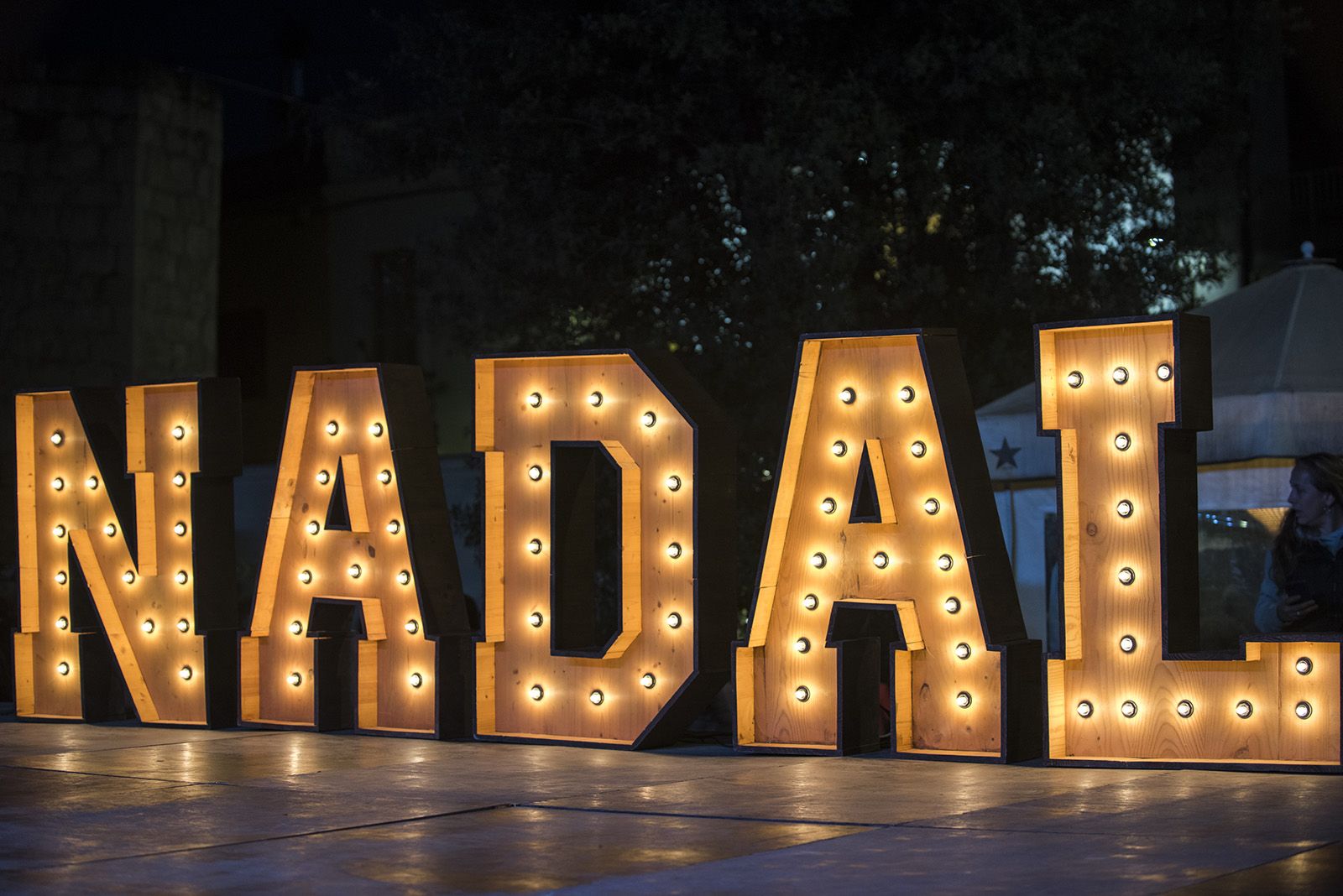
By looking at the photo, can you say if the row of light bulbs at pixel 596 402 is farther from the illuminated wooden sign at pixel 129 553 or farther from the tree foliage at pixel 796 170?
the tree foliage at pixel 796 170

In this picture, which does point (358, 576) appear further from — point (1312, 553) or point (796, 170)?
point (796, 170)

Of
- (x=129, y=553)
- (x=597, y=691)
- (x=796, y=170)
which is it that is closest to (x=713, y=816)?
(x=597, y=691)

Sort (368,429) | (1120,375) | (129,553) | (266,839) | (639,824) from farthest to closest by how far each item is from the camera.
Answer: (129,553) → (368,429) → (1120,375) → (639,824) → (266,839)

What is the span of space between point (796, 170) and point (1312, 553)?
642 cm

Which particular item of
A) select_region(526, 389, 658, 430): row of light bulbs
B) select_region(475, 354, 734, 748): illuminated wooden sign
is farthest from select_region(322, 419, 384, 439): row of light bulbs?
select_region(526, 389, 658, 430): row of light bulbs

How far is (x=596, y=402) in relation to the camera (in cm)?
983

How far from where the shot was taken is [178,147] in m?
19.7

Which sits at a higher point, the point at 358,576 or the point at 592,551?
the point at 592,551

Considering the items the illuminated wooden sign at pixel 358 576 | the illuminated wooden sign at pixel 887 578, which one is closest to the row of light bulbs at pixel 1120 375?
the illuminated wooden sign at pixel 887 578

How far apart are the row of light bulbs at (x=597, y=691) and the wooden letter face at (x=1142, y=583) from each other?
2012 millimetres

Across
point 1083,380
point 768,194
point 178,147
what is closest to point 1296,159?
point 768,194

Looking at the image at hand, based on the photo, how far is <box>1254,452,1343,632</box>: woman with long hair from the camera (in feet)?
29.3

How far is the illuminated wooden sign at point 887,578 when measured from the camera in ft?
29.2

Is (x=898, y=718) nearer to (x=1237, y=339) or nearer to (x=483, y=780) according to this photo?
(x=483, y=780)
